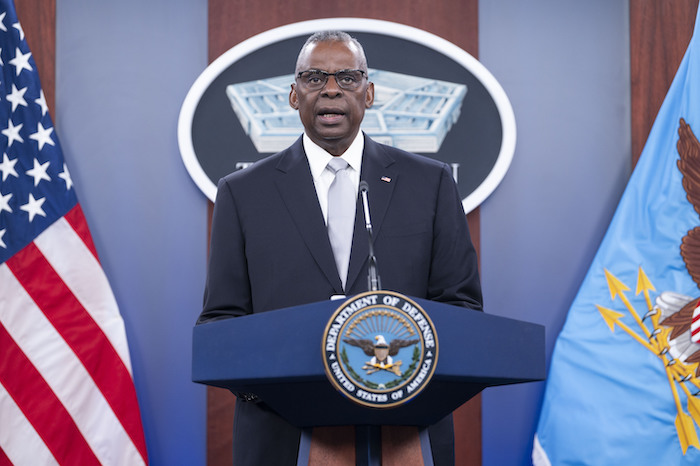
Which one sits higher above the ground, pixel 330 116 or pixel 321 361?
pixel 330 116

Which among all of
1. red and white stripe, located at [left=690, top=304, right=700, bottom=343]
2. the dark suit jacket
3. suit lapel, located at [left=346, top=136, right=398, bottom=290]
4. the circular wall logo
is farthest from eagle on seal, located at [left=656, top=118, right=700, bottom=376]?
suit lapel, located at [left=346, top=136, right=398, bottom=290]

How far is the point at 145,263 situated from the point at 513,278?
1.44 metres

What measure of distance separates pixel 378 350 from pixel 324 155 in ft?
2.43

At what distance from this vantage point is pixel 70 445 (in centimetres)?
263

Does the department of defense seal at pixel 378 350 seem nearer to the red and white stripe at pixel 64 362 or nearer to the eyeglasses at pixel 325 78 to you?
the eyeglasses at pixel 325 78

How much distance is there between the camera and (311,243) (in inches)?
57.6

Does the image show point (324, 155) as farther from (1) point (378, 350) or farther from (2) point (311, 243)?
(1) point (378, 350)

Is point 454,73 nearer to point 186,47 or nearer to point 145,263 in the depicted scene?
point 186,47

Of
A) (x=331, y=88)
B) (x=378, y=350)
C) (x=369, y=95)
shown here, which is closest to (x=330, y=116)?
(x=331, y=88)

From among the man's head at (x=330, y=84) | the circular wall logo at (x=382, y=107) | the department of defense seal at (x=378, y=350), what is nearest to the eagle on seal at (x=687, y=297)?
the circular wall logo at (x=382, y=107)

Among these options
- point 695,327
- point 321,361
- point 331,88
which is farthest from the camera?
point 695,327

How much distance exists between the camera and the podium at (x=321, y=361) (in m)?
0.99

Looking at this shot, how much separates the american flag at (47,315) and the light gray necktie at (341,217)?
4.93ft

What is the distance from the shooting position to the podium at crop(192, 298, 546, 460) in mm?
991
